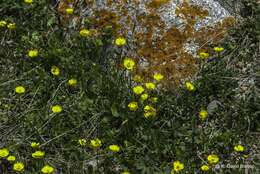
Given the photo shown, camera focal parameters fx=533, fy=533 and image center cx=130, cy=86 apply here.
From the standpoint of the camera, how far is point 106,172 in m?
3.47

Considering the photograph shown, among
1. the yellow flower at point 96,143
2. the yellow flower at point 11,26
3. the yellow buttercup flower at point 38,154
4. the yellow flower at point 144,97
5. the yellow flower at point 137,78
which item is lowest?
the yellow buttercup flower at point 38,154

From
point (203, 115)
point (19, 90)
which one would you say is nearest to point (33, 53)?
point (19, 90)

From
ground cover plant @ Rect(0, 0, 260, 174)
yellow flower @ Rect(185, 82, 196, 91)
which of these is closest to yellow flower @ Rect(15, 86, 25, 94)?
ground cover plant @ Rect(0, 0, 260, 174)

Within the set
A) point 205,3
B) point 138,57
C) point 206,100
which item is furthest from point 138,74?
point 205,3

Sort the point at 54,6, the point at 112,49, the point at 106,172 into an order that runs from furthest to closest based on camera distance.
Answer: the point at 54,6 → the point at 112,49 → the point at 106,172

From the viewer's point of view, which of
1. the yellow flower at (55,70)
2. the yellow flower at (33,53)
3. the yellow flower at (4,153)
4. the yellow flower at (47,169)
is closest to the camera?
the yellow flower at (47,169)

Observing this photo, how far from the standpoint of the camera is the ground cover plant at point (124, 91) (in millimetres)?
3553

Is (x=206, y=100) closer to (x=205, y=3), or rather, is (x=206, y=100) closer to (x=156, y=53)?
(x=156, y=53)

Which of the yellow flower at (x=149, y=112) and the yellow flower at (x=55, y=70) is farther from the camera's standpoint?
the yellow flower at (x=55, y=70)

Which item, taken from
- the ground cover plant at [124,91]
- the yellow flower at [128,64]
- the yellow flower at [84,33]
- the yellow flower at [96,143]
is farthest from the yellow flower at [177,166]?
the yellow flower at [84,33]

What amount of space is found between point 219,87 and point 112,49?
35.8 inches

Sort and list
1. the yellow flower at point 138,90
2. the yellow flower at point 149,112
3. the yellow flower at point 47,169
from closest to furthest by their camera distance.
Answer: the yellow flower at point 47,169 → the yellow flower at point 149,112 → the yellow flower at point 138,90

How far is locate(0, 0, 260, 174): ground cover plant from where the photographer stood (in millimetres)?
3553

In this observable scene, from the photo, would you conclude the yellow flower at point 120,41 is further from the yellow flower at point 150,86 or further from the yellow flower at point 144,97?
the yellow flower at point 144,97
